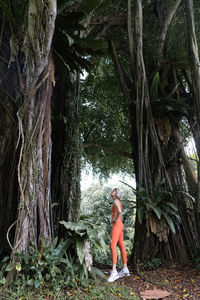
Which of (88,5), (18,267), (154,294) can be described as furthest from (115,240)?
(88,5)

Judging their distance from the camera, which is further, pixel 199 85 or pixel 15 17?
pixel 199 85

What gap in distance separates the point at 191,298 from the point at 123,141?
177 inches

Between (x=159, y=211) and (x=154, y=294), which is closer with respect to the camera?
(x=154, y=294)

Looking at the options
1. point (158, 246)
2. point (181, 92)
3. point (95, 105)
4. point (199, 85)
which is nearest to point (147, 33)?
point (181, 92)

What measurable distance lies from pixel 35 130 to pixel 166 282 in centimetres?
255

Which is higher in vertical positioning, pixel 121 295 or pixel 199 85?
pixel 199 85

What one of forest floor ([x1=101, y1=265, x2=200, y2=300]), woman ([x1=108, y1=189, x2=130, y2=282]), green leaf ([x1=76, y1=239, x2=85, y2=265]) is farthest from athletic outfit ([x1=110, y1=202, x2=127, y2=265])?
green leaf ([x1=76, y1=239, x2=85, y2=265])

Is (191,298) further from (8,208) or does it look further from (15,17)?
(15,17)

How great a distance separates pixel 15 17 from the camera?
113 inches

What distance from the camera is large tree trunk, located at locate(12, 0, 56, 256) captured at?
248 centimetres

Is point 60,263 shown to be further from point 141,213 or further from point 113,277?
point 141,213

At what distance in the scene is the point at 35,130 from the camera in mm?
2912

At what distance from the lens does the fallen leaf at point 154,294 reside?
255cm

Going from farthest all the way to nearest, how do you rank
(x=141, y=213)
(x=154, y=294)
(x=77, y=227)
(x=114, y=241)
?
(x=141, y=213) < (x=114, y=241) < (x=77, y=227) < (x=154, y=294)
